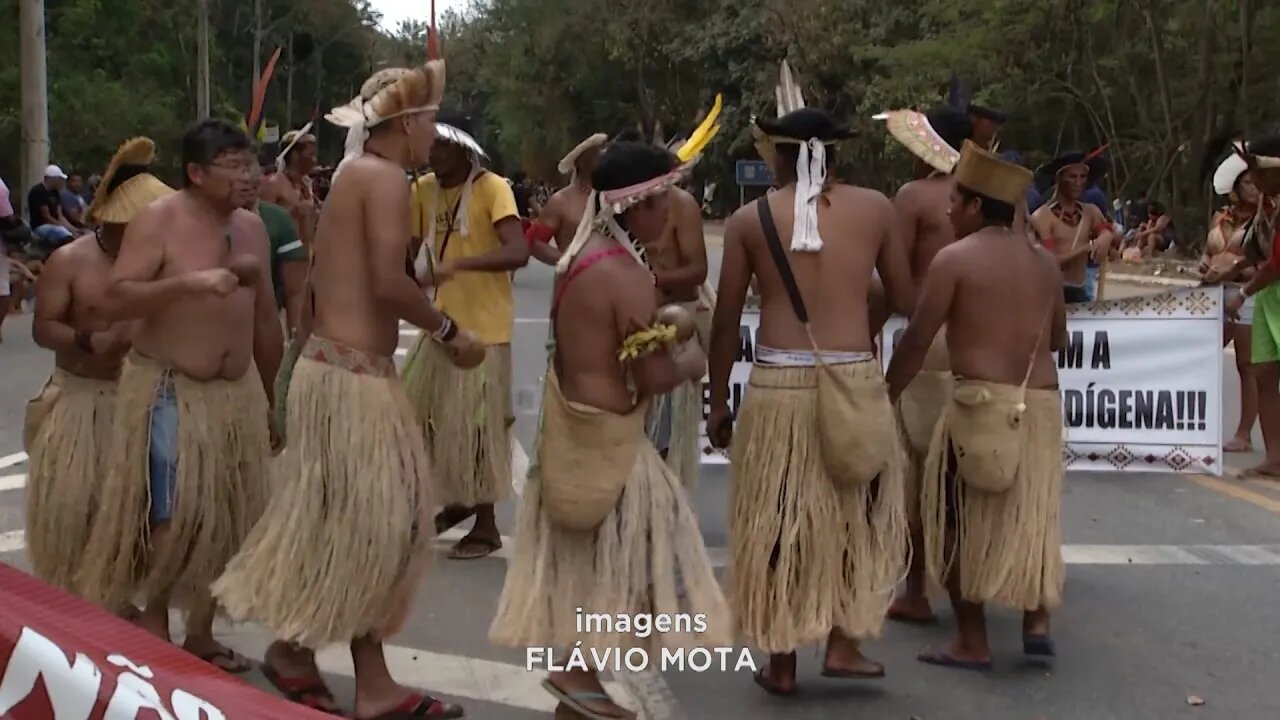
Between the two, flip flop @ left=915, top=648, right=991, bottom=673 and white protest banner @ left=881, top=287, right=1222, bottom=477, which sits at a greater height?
white protest banner @ left=881, top=287, right=1222, bottom=477

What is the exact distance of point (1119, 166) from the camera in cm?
3133

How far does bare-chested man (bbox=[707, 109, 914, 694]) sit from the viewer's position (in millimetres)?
4484

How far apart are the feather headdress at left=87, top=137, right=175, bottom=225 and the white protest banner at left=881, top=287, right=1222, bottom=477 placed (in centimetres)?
422

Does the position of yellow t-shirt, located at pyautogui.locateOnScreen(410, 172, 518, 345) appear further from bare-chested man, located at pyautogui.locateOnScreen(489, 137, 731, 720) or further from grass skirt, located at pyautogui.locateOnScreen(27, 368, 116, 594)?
bare-chested man, located at pyautogui.locateOnScreen(489, 137, 731, 720)

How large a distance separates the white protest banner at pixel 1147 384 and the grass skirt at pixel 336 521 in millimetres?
4124

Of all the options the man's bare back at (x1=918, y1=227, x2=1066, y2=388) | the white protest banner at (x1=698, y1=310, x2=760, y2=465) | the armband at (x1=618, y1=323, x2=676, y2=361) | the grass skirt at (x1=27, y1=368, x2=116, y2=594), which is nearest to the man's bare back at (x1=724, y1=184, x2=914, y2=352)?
the man's bare back at (x1=918, y1=227, x2=1066, y2=388)

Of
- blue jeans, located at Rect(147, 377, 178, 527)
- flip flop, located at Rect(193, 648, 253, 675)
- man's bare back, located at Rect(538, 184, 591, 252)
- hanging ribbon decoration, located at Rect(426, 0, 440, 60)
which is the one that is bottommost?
flip flop, located at Rect(193, 648, 253, 675)

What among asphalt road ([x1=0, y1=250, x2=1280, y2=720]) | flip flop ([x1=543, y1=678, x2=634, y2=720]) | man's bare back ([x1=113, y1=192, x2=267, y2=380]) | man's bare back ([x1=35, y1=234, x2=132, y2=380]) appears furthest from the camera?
man's bare back ([x1=35, y1=234, x2=132, y2=380])

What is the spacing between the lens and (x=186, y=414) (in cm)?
446

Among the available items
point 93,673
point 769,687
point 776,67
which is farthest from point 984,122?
point 776,67

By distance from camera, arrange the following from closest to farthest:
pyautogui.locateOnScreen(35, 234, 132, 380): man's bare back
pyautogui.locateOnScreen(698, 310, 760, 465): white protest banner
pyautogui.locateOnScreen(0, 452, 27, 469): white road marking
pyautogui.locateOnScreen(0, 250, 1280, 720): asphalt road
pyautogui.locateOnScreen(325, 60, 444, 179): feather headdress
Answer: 1. pyautogui.locateOnScreen(325, 60, 444, 179): feather headdress
2. pyautogui.locateOnScreen(0, 250, 1280, 720): asphalt road
3. pyautogui.locateOnScreen(35, 234, 132, 380): man's bare back
4. pyautogui.locateOnScreen(698, 310, 760, 465): white protest banner
5. pyautogui.locateOnScreen(0, 452, 27, 469): white road marking

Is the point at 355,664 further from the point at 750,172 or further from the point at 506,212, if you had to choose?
the point at 750,172

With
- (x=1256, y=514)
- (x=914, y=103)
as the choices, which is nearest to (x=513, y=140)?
(x=914, y=103)

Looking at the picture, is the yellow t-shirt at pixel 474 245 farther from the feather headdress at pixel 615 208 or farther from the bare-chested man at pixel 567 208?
the feather headdress at pixel 615 208
